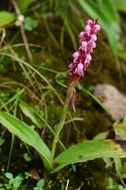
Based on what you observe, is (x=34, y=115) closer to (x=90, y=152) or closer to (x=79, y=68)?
(x=90, y=152)

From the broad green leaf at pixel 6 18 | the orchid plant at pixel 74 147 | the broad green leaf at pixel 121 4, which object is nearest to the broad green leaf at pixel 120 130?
the orchid plant at pixel 74 147

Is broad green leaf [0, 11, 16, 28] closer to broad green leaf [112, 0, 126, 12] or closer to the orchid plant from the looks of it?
the orchid plant

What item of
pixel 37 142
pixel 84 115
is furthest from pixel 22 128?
pixel 84 115

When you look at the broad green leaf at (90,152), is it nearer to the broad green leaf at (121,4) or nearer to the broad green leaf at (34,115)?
the broad green leaf at (34,115)

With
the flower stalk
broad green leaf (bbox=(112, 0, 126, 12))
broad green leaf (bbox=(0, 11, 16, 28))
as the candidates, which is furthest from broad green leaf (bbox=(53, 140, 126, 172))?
broad green leaf (bbox=(112, 0, 126, 12))

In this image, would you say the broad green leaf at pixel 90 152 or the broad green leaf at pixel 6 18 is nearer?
the broad green leaf at pixel 90 152

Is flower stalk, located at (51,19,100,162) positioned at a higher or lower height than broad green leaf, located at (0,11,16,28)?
lower
